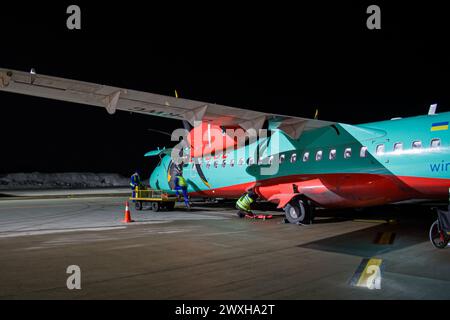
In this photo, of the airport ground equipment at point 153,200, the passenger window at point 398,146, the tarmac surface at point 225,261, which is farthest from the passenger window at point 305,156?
the airport ground equipment at point 153,200

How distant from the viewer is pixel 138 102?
11.4 m

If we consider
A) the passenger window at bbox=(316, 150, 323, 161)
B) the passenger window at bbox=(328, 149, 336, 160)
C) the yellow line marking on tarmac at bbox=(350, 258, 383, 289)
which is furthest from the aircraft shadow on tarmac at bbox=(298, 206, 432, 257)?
the passenger window at bbox=(316, 150, 323, 161)

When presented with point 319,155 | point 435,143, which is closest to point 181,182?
point 319,155

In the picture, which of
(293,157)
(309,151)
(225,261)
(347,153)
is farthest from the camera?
(293,157)

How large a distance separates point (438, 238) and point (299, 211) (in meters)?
5.07

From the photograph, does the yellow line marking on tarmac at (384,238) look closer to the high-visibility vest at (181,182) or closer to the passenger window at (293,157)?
the passenger window at (293,157)

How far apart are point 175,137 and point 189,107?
6.12 m

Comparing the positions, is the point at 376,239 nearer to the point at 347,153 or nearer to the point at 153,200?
the point at 347,153

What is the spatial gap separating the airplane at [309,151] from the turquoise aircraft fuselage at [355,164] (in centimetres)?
3

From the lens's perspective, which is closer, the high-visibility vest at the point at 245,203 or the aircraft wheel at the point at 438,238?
the aircraft wheel at the point at 438,238

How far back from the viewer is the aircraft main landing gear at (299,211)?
1286 cm
